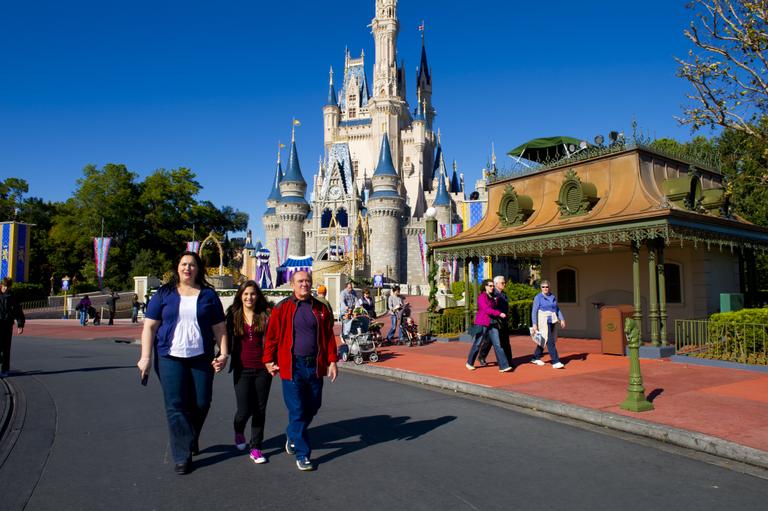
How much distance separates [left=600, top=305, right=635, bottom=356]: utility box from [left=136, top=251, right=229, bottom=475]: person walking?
9.31 meters

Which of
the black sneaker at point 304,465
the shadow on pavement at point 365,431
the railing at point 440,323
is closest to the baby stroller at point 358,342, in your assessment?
the railing at point 440,323

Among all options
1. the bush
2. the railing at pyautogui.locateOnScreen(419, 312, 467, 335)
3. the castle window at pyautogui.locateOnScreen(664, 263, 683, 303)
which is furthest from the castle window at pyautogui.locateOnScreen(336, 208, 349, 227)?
the castle window at pyautogui.locateOnScreen(664, 263, 683, 303)

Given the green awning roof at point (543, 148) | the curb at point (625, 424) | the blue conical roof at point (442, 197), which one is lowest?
the curb at point (625, 424)

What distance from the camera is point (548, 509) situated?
12.3ft

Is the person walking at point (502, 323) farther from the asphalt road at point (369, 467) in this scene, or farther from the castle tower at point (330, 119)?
the castle tower at point (330, 119)

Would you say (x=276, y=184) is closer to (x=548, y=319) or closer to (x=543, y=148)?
(x=543, y=148)

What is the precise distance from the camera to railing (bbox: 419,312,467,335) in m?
15.7

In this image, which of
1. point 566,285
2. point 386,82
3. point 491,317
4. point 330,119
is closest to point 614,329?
point 491,317

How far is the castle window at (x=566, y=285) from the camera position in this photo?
15.4 m

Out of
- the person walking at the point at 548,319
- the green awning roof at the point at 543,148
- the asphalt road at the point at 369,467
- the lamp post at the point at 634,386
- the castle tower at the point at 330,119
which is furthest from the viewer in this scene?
the castle tower at the point at 330,119

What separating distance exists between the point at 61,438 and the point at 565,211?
10.8 metres

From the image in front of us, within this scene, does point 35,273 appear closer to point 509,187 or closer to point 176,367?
point 509,187

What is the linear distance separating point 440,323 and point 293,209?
163 ft

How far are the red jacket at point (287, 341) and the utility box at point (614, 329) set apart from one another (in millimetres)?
8577
